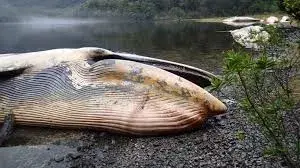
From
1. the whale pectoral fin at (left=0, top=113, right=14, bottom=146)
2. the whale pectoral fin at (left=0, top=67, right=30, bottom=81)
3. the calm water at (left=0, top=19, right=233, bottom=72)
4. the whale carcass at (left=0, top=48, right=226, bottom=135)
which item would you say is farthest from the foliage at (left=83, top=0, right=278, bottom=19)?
the whale pectoral fin at (left=0, top=113, right=14, bottom=146)

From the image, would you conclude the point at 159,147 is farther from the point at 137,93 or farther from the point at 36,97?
the point at 36,97

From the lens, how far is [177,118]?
25.7 feet

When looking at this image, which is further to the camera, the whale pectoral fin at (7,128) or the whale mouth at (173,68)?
the whale mouth at (173,68)

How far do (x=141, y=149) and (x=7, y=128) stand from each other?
8.69ft

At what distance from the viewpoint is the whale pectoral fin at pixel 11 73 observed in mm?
9094

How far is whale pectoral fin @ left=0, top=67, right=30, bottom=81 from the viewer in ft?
29.8

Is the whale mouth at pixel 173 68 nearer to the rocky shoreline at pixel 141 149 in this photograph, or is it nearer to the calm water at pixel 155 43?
the rocky shoreline at pixel 141 149

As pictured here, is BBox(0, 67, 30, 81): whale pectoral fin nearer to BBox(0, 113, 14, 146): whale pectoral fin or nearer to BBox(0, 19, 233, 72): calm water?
BBox(0, 113, 14, 146): whale pectoral fin

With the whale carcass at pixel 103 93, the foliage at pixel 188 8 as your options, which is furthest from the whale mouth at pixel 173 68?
the foliage at pixel 188 8

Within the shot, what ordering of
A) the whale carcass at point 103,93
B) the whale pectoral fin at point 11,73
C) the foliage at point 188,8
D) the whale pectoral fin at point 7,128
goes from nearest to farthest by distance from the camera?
the whale carcass at point 103,93 < the whale pectoral fin at point 7,128 < the whale pectoral fin at point 11,73 < the foliage at point 188,8

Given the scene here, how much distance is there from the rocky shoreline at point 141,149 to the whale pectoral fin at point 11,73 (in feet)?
4.29

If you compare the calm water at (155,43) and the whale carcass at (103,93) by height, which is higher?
the whale carcass at (103,93)

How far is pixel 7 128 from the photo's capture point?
8.28m

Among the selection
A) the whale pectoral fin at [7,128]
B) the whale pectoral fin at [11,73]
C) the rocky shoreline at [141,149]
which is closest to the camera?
the rocky shoreline at [141,149]
